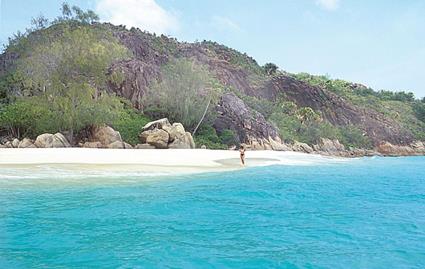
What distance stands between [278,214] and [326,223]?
1.19 m

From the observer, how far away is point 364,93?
10300 centimetres

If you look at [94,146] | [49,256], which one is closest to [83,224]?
[49,256]

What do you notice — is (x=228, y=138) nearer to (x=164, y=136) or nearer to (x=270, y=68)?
(x=164, y=136)

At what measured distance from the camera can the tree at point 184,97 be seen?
3681 cm

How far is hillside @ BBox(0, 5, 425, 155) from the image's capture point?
2900cm

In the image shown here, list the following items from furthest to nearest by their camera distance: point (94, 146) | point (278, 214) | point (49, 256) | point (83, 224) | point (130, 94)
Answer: point (130, 94) → point (94, 146) → point (278, 214) → point (83, 224) → point (49, 256)

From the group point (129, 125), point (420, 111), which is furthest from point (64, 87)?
point (420, 111)

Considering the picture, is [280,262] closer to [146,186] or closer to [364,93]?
[146,186]

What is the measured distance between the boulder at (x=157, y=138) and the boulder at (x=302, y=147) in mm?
20758

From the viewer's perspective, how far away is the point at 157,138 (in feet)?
97.8

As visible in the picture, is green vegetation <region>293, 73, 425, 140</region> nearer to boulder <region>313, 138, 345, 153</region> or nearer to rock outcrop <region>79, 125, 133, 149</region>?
boulder <region>313, 138, 345, 153</region>

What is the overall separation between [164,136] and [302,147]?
22923mm

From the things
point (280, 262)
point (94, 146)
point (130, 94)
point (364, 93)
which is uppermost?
point (364, 93)

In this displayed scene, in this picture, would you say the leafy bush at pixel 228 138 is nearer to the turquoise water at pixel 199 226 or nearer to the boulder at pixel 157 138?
the boulder at pixel 157 138
